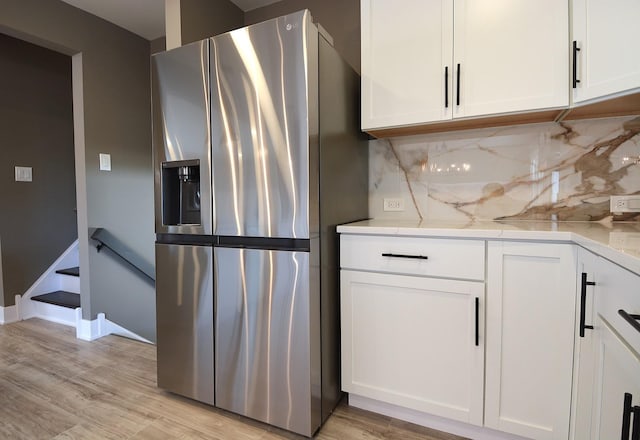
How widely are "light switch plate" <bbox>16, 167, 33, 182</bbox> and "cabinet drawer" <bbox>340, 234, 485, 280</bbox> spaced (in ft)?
11.1

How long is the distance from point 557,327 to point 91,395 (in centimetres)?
235

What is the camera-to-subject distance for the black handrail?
8.42 ft

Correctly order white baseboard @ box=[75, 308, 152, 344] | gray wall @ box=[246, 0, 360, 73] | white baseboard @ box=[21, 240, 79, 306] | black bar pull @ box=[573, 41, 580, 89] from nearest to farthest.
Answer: black bar pull @ box=[573, 41, 580, 89] → gray wall @ box=[246, 0, 360, 73] → white baseboard @ box=[75, 308, 152, 344] → white baseboard @ box=[21, 240, 79, 306]

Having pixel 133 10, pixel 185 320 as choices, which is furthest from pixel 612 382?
pixel 133 10

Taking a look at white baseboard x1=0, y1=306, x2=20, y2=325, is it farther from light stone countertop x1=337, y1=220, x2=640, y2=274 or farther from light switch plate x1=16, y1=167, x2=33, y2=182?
light stone countertop x1=337, y1=220, x2=640, y2=274

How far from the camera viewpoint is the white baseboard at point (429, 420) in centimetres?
137

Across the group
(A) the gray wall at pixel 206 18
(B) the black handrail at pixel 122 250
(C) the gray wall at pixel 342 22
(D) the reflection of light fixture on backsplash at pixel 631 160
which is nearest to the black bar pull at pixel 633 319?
(D) the reflection of light fixture on backsplash at pixel 631 160

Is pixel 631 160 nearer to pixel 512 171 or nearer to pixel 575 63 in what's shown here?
pixel 512 171

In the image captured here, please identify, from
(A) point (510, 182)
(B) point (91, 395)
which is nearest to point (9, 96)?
(B) point (91, 395)

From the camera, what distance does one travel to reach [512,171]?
5.72 feet

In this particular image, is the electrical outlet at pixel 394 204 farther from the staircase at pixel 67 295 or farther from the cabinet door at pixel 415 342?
the staircase at pixel 67 295

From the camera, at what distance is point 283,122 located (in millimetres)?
1374

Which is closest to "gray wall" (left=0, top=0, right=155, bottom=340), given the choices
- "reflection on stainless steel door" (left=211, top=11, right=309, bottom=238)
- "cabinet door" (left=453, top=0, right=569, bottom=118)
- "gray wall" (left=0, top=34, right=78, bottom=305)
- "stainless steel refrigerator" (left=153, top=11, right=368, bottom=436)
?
"gray wall" (left=0, top=34, right=78, bottom=305)

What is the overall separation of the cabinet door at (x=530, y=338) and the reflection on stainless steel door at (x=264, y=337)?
778 mm
